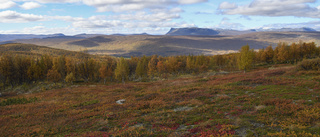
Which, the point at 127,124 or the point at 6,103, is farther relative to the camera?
the point at 6,103

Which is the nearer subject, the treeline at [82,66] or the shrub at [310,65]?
the shrub at [310,65]

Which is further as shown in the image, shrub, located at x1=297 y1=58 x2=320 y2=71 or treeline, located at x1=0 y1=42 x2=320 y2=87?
Answer: treeline, located at x1=0 y1=42 x2=320 y2=87

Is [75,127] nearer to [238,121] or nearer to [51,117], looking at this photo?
[51,117]

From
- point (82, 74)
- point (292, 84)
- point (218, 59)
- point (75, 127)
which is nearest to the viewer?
point (75, 127)

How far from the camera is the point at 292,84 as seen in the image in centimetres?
2581

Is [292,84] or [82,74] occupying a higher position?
[292,84]

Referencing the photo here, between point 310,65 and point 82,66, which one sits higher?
point 310,65

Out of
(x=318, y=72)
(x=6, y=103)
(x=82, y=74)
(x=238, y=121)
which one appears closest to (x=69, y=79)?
(x=82, y=74)

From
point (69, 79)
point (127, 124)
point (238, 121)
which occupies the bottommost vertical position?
point (69, 79)

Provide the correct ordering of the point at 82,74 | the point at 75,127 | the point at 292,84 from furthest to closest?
the point at 82,74 → the point at 292,84 → the point at 75,127

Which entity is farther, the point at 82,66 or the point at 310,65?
the point at 82,66

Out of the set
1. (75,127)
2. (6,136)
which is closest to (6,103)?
(6,136)

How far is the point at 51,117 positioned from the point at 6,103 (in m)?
19.6

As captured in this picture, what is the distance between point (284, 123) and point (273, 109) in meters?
3.61
